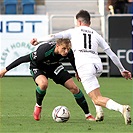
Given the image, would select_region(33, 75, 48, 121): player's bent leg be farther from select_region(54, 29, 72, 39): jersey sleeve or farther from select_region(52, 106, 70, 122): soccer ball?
select_region(54, 29, 72, 39): jersey sleeve

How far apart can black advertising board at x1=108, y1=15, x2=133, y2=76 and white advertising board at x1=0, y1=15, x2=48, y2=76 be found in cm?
223

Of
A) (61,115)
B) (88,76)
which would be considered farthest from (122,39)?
(88,76)

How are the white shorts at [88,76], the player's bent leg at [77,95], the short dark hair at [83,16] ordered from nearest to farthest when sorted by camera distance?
1. the white shorts at [88,76]
2. the short dark hair at [83,16]
3. the player's bent leg at [77,95]

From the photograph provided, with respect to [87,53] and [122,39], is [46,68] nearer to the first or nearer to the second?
[87,53]

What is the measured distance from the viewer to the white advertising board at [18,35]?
843 inches

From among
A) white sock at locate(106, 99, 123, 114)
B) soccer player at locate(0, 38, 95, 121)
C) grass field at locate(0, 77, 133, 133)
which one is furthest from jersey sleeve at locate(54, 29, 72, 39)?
grass field at locate(0, 77, 133, 133)

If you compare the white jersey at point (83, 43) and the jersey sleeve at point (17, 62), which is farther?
the jersey sleeve at point (17, 62)

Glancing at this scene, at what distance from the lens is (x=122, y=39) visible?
72.1 feet

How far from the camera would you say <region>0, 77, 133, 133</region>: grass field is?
9945mm

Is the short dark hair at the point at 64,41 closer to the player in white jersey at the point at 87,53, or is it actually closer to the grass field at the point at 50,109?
the player in white jersey at the point at 87,53

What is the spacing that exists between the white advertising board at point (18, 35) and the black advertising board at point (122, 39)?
2.23m

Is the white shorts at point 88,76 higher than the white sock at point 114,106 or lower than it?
higher

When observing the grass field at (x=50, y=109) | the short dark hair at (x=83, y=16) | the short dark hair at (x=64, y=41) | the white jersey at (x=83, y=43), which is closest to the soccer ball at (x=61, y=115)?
the grass field at (x=50, y=109)

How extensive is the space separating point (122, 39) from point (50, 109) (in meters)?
9.40
